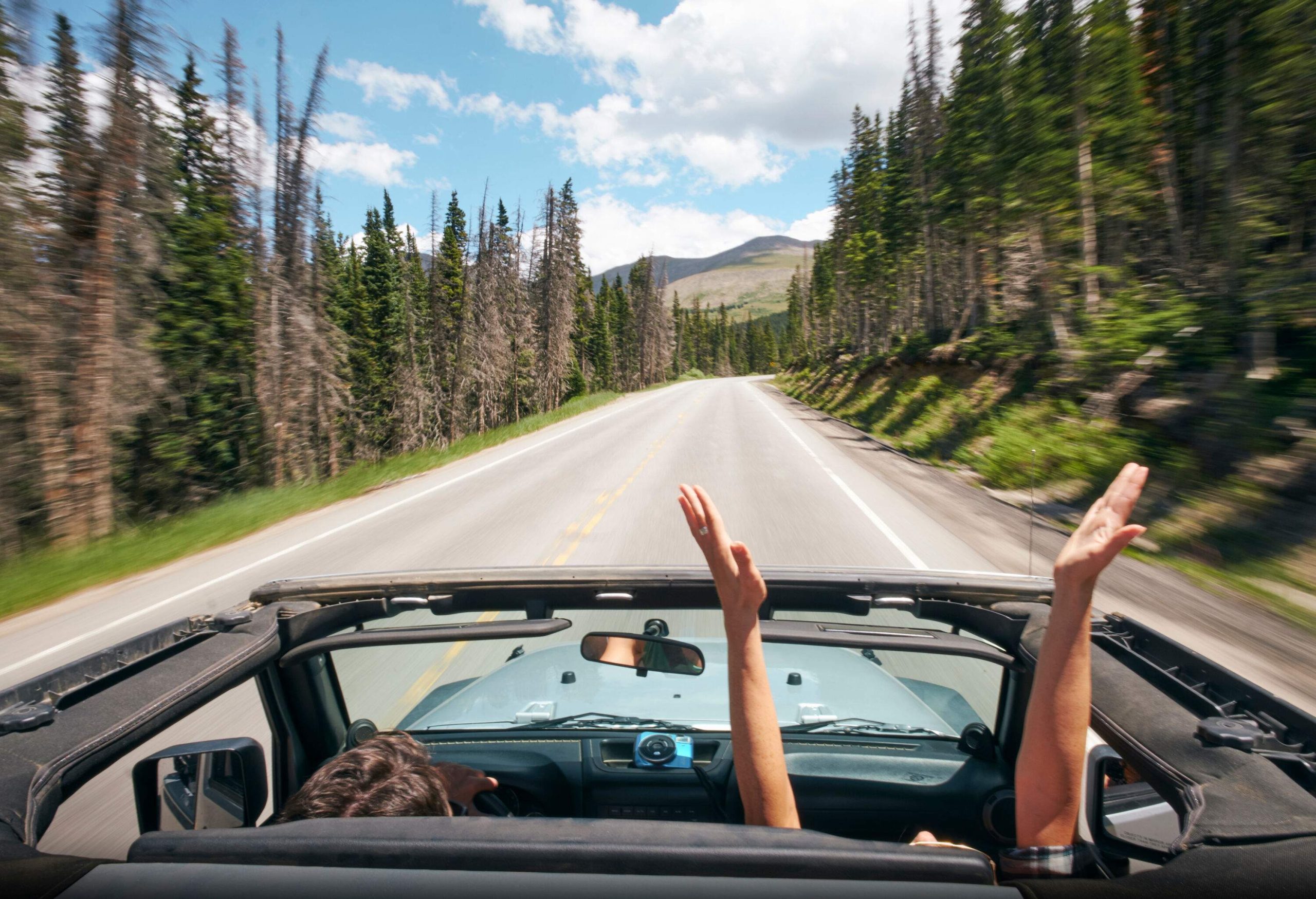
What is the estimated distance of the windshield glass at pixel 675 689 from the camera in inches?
111

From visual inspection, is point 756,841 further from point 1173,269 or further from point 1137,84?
point 1137,84

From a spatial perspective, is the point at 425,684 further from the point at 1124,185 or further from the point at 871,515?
the point at 1124,185

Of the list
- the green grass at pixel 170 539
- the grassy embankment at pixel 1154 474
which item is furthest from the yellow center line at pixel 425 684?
the green grass at pixel 170 539

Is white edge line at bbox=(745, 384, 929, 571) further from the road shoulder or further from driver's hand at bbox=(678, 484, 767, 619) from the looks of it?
driver's hand at bbox=(678, 484, 767, 619)

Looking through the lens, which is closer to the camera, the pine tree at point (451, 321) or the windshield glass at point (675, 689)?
the windshield glass at point (675, 689)

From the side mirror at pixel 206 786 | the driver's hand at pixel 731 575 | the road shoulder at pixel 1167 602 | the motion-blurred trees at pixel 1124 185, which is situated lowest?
the road shoulder at pixel 1167 602

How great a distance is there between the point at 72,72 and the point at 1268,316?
19.7 meters

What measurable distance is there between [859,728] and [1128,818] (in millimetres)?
986

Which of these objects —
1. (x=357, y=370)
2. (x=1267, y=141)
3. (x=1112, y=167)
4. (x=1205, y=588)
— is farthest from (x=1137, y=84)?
(x=357, y=370)

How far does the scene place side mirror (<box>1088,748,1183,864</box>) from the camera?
1.70 metres

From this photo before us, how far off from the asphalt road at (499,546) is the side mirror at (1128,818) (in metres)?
0.84

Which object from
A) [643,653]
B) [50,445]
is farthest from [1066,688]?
[50,445]

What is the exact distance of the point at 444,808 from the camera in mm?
1708

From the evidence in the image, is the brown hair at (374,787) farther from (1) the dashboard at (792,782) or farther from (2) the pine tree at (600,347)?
(2) the pine tree at (600,347)
